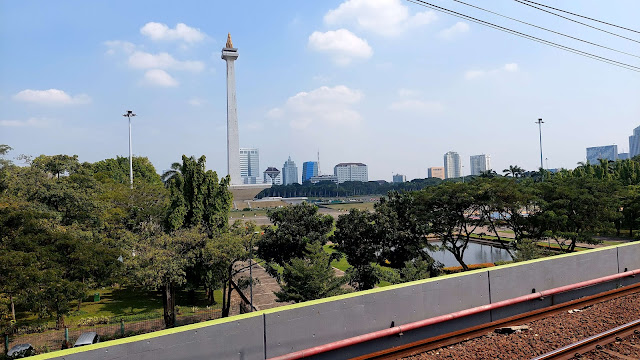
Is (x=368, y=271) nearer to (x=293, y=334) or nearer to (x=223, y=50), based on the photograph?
(x=293, y=334)

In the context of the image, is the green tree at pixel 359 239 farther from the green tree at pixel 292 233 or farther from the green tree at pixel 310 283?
the green tree at pixel 310 283

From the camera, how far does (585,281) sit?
1029cm

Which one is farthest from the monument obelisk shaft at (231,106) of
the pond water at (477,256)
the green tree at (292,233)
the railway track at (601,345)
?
the railway track at (601,345)

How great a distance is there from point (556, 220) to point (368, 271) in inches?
533

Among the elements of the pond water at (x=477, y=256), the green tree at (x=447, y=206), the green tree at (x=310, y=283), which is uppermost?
the green tree at (x=447, y=206)

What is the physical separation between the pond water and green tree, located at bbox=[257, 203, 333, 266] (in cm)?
1621

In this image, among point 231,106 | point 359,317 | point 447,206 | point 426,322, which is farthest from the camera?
point 231,106

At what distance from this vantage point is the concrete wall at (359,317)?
19.4ft

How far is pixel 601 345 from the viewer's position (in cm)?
727

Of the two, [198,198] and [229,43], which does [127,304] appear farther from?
[229,43]

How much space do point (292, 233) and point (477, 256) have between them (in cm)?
2363

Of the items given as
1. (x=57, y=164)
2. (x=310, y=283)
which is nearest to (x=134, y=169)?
(x=57, y=164)

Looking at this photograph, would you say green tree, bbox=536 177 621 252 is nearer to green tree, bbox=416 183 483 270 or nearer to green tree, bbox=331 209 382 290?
green tree, bbox=416 183 483 270

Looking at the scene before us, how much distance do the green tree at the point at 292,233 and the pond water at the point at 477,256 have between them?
16.2 m
